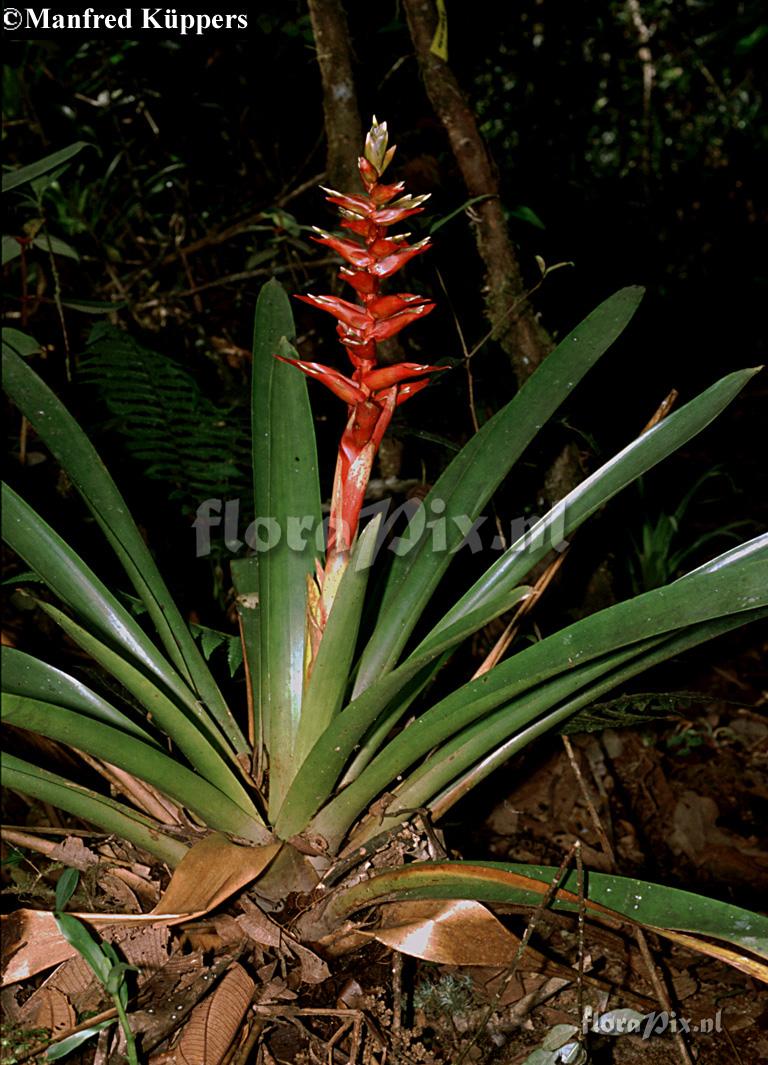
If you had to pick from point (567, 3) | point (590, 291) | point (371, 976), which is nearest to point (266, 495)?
point (371, 976)

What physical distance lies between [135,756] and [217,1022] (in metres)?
0.41

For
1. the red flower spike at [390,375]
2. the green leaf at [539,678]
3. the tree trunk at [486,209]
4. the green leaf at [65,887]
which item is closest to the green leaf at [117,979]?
the green leaf at [65,887]

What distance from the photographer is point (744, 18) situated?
397 centimetres

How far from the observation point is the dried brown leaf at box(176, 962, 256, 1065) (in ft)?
3.95

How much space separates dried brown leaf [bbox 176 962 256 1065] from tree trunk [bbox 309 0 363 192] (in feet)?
5.55

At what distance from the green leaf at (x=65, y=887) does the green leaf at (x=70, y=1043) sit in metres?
0.16

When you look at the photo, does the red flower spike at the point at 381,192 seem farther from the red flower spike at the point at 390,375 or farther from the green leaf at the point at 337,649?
the green leaf at the point at 337,649

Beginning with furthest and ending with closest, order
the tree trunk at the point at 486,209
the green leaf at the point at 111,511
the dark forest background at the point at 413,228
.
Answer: the dark forest background at the point at 413,228
the tree trunk at the point at 486,209
the green leaf at the point at 111,511

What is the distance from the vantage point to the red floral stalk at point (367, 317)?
1.11 m

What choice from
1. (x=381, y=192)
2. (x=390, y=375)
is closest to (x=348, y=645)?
(x=390, y=375)

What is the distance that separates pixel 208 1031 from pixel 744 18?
4.46 m

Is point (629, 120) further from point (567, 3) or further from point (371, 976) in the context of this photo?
point (371, 976)

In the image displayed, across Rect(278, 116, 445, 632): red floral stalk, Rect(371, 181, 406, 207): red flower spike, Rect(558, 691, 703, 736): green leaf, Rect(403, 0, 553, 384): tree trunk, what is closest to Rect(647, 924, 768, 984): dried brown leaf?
Rect(558, 691, 703, 736): green leaf

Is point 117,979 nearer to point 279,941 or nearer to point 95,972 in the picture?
point 95,972
